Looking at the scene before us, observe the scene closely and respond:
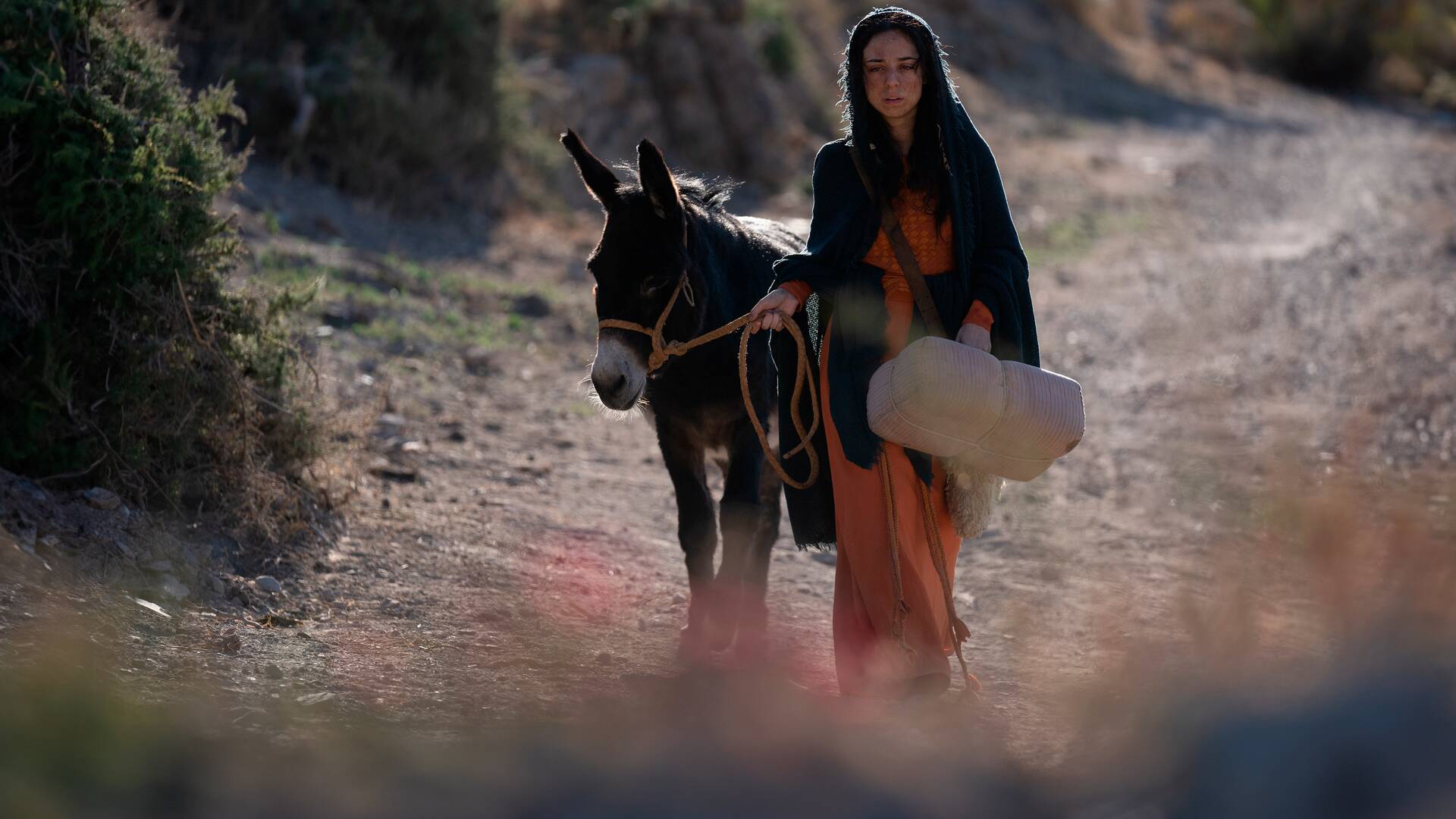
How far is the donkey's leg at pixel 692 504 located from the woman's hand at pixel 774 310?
849 mm

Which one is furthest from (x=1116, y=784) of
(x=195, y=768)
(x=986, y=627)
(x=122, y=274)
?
(x=122, y=274)

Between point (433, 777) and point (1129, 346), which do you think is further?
point (1129, 346)

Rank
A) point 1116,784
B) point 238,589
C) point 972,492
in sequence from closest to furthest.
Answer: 1. point 1116,784
2. point 972,492
3. point 238,589

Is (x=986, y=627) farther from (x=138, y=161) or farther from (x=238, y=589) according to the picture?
(x=138, y=161)

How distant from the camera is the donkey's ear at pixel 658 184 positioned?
3.88 meters

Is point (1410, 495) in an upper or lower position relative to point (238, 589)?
upper

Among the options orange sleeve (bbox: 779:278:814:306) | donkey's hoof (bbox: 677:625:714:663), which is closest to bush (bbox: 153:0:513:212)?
donkey's hoof (bbox: 677:625:714:663)

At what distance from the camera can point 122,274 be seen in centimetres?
449

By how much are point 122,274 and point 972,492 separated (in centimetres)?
294

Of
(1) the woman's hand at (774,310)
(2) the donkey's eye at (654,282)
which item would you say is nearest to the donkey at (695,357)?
(2) the donkey's eye at (654,282)

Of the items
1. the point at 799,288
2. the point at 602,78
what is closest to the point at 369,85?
the point at 602,78

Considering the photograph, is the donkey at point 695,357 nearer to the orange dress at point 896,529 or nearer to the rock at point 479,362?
the orange dress at point 896,529

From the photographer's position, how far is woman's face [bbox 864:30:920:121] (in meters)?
3.52

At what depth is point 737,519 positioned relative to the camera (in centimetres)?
436
